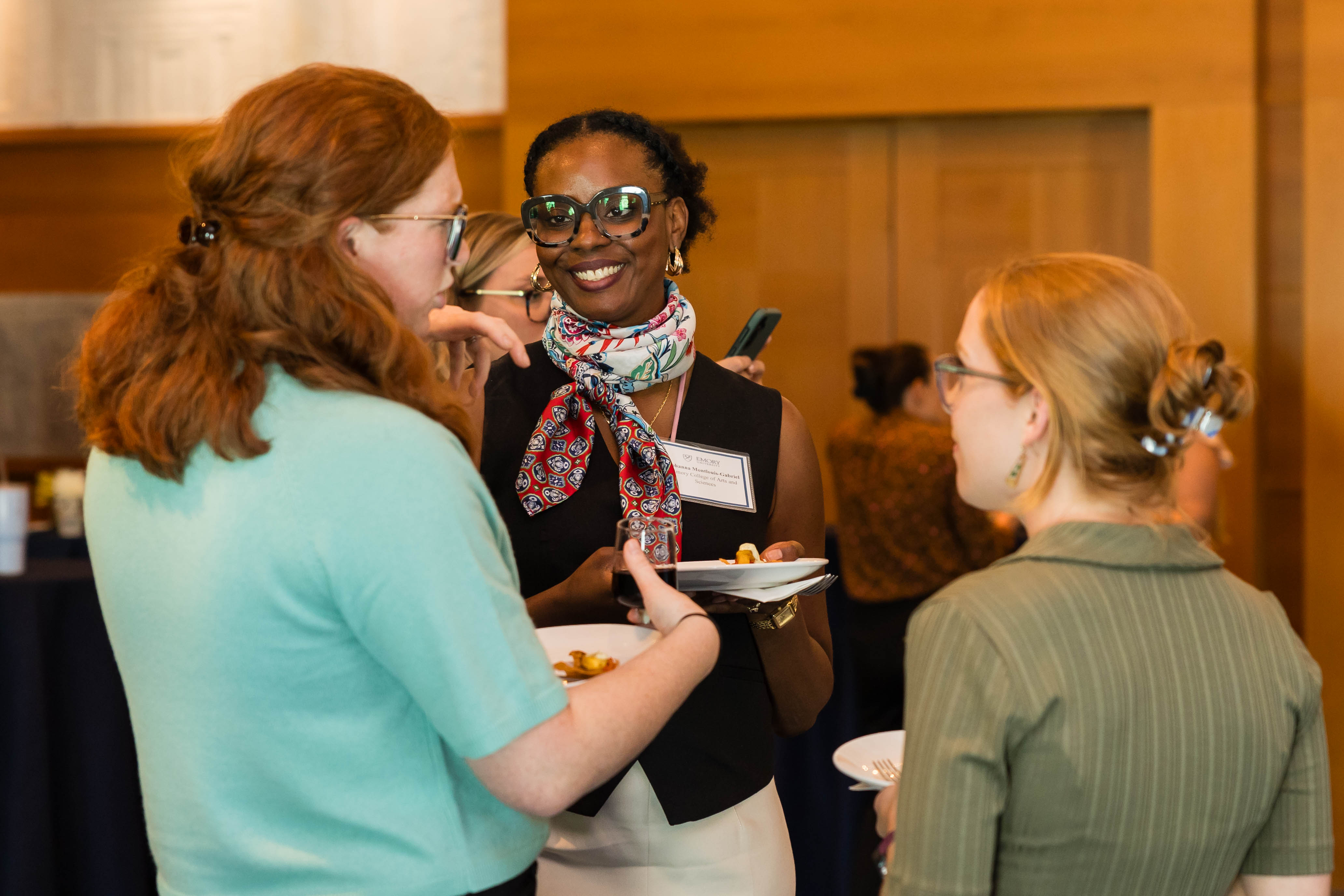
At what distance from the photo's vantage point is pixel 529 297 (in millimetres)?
2201

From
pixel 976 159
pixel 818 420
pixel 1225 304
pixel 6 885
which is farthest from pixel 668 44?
pixel 6 885

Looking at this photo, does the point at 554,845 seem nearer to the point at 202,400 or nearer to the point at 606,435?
the point at 606,435

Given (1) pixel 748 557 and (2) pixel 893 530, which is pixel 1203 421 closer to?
(1) pixel 748 557

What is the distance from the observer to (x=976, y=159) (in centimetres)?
455

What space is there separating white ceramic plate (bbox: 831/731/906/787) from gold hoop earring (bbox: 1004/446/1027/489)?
1.13 feet

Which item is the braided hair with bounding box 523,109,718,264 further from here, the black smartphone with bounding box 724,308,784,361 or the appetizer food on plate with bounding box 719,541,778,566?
the appetizer food on plate with bounding box 719,541,778,566

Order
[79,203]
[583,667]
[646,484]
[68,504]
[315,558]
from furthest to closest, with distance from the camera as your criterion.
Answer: [79,203], [68,504], [646,484], [583,667], [315,558]

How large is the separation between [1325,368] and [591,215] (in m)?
3.43

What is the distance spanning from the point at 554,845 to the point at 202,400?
0.84m

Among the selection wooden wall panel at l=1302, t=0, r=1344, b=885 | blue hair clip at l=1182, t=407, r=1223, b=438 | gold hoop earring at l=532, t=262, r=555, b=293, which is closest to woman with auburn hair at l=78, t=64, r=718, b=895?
blue hair clip at l=1182, t=407, r=1223, b=438

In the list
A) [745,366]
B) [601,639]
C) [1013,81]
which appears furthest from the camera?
[1013,81]

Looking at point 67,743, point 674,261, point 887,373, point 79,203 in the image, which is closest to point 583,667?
point 674,261

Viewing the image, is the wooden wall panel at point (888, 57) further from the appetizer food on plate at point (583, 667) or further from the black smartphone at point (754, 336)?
the appetizer food on plate at point (583, 667)

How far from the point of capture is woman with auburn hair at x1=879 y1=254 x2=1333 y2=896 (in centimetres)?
97
